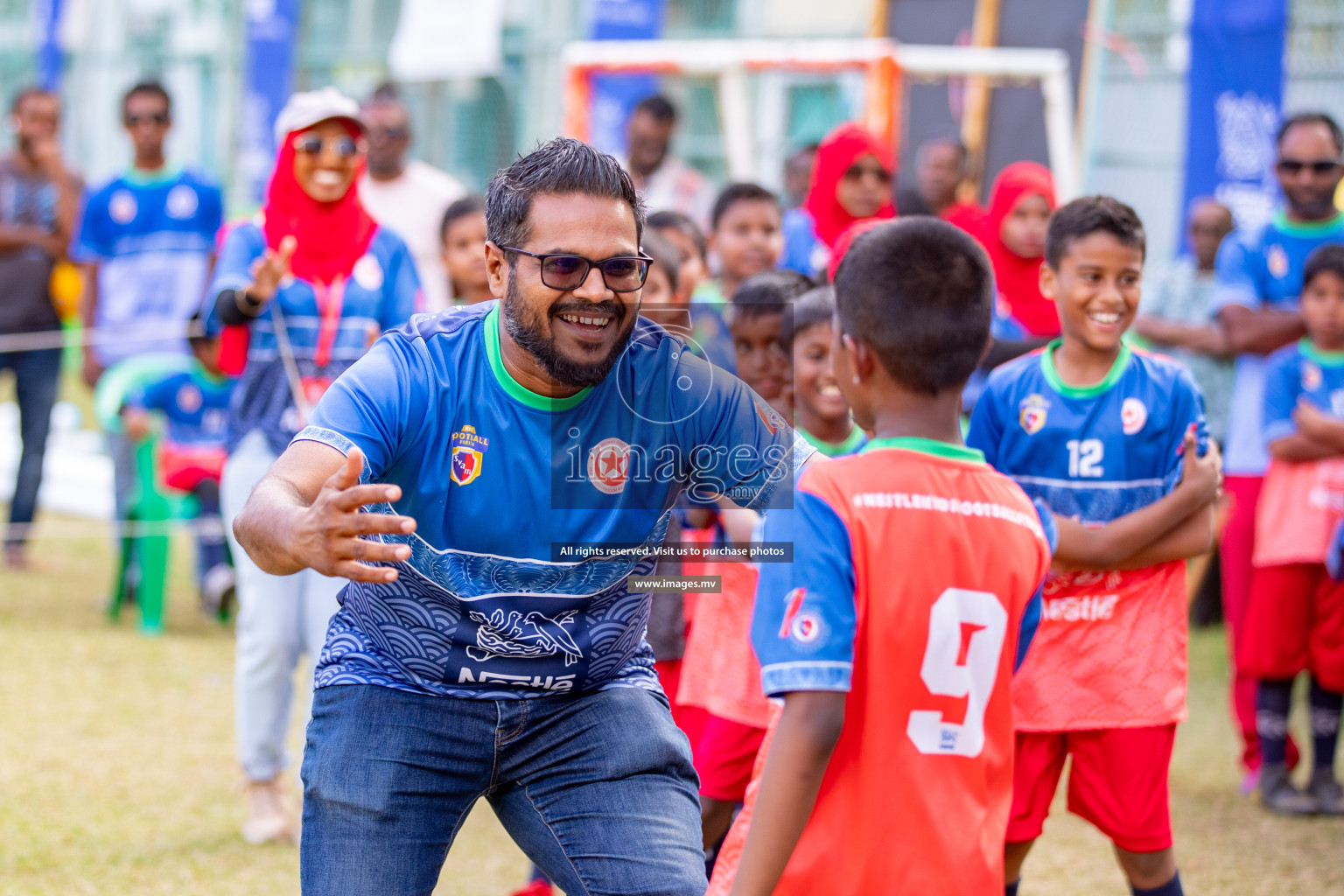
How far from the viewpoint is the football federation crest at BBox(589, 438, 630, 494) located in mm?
2684

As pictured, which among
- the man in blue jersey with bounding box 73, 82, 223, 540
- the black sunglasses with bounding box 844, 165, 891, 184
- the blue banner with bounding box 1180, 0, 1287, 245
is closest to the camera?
the black sunglasses with bounding box 844, 165, 891, 184

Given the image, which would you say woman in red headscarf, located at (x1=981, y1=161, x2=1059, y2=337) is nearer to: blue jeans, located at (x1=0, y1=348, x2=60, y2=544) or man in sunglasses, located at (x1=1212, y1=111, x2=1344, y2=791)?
man in sunglasses, located at (x1=1212, y1=111, x2=1344, y2=791)

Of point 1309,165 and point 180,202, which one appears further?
point 180,202

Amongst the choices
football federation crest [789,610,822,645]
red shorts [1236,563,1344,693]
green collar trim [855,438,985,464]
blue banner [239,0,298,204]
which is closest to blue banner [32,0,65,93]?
blue banner [239,0,298,204]

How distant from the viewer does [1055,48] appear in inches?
535

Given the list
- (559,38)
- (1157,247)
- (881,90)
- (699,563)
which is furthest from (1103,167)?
(699,563)

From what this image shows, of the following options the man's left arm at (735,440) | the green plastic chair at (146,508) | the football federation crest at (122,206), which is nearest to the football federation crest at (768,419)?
the man's left arm at (735,440)

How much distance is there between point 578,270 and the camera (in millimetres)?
2588

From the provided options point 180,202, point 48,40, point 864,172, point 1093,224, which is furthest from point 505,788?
point 48,40

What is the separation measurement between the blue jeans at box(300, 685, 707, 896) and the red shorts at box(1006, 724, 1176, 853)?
3.61ft

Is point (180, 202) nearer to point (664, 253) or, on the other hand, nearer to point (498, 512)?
point (664, 253)

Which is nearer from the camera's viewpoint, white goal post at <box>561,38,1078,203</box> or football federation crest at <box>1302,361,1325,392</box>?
football federation crest at <box>1302,361,1325,392</box>

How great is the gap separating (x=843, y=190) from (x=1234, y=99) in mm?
5041

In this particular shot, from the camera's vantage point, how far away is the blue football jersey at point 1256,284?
551 centimetres
